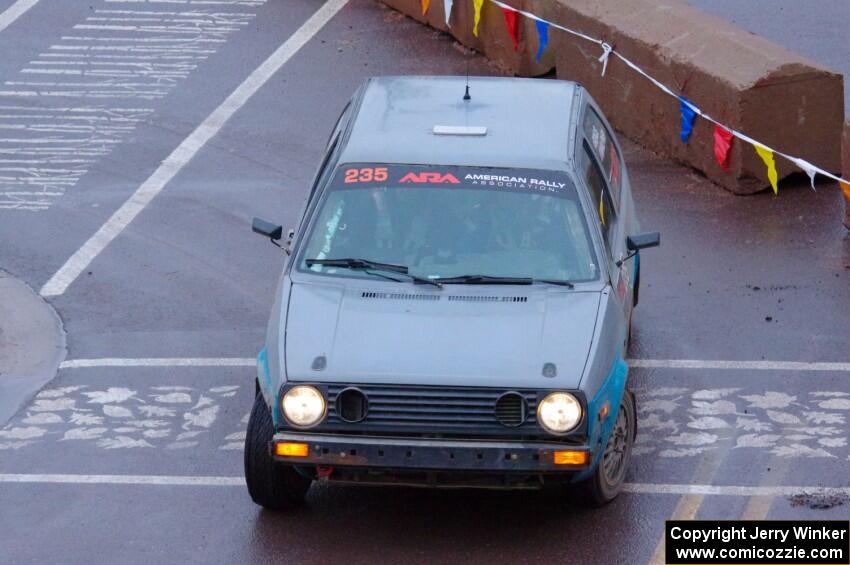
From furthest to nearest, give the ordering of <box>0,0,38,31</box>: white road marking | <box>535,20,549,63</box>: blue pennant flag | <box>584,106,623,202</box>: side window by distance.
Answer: <box>0,0,38,31</box>: white road marking < <box>535,20,549,63</box>: blue pennant flag < <box>584,106,623,202</box>: side window

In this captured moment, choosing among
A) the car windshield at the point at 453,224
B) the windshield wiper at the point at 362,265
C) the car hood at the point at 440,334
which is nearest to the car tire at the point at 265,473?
the car hood at the point at 440,334

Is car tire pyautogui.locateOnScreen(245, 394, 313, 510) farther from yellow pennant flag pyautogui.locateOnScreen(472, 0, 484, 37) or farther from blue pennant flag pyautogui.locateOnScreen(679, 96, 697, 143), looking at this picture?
yellow pennant flag pyautogui.locateOnScreen(472, 0, 484, 37)

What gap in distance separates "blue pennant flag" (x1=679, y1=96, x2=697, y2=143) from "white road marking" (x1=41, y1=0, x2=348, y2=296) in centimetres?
470

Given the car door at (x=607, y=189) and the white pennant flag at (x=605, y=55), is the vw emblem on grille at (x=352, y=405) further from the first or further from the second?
the white pennant flag at (x=605, y=55)

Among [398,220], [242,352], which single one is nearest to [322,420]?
[398,220]

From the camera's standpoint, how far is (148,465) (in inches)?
376

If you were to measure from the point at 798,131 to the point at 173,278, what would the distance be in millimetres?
5561

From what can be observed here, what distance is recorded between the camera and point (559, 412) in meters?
7.88

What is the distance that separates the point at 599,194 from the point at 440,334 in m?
1.92

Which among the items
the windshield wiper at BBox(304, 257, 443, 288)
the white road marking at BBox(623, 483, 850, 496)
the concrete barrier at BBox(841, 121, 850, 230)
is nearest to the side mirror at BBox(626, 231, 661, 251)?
the white road marking at BBox(623, 483, 850, 496)

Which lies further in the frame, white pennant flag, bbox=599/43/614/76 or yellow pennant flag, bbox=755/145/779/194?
white pennant flag, bbox=599/43/614/76

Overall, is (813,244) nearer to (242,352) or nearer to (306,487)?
(242,352)

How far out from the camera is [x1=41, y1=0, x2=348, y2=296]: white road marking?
1284 centimetres

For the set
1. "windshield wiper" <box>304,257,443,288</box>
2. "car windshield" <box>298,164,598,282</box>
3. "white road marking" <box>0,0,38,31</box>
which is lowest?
"white road marking" <box>0,0,38,31</box>
